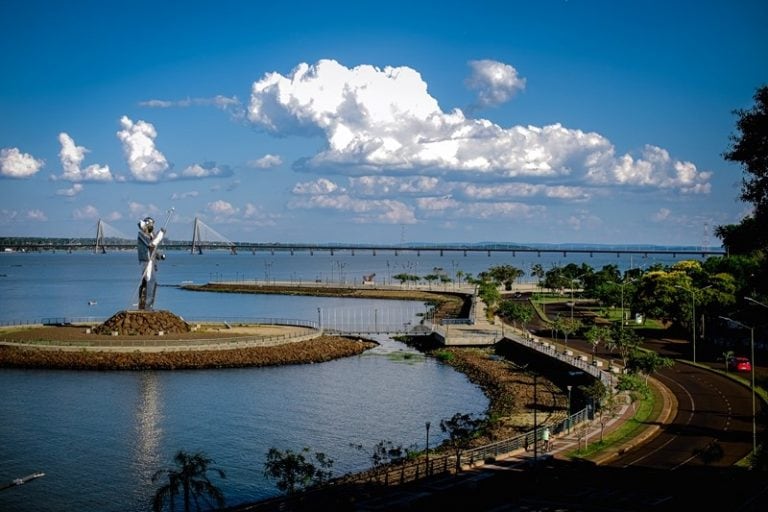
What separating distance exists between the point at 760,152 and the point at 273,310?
120 meters

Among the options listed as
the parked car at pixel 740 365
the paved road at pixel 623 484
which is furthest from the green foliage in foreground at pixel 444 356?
the paved road at pixel 623 484

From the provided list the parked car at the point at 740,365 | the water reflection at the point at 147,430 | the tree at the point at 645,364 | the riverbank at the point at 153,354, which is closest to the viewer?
the water reflection at the point at 147,430

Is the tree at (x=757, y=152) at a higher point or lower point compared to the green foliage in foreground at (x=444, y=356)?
higher

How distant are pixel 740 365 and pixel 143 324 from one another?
6063 cm

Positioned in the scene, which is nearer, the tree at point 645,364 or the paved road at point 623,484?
the paved road at point 623,484

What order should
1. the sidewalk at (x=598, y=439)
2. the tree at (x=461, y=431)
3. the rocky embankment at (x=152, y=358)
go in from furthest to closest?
the rocky embankment at (x=152, y=358) → the tree at (x=461, y=431) → the sidewalk at (x=598, y=439)

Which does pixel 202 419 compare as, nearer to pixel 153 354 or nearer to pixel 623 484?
pixel 153 354

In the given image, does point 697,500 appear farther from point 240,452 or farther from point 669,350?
point 669,350

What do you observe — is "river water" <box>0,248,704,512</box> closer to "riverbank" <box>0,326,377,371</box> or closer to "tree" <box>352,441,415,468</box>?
"tree" <box>352,441,415,468</box>

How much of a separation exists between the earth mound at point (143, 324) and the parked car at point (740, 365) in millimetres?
57055

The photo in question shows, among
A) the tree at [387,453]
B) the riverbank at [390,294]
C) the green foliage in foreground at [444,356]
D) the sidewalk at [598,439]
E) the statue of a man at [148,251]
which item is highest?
the statue of a man at [148,251]

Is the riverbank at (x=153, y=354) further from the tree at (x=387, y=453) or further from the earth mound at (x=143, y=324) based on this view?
the tree at (x=387, y=453)

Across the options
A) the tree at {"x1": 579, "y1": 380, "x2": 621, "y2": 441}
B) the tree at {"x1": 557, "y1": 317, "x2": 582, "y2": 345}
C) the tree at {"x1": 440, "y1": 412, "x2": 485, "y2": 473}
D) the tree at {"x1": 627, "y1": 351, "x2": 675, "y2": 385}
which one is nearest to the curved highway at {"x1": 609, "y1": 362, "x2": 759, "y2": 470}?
the tree at {"x1": 627, "y1": 351, "x2": 675, "y2": 385}

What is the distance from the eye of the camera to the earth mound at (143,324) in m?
87.4
